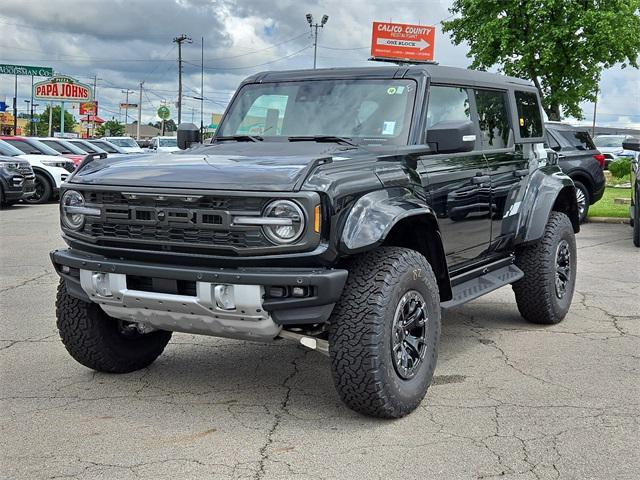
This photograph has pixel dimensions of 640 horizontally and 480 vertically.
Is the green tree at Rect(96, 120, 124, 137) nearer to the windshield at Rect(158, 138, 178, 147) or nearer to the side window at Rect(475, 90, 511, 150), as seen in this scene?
the windshield at Rect(158, 138, 178, 147)

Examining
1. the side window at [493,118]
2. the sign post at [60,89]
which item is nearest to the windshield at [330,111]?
the side window at [493,118]

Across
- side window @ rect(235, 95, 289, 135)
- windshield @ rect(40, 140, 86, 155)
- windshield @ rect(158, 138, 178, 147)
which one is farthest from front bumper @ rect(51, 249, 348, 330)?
windshield @ rect(158, 138, 178, 147)

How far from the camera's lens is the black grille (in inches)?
158

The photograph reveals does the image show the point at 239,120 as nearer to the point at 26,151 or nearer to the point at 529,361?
the point at 529,361

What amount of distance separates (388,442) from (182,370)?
1.81m

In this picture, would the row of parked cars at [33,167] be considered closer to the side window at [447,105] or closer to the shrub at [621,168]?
the side window at [447,105]

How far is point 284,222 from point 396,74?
189cm

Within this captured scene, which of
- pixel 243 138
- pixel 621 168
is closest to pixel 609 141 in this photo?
pixel 621 168

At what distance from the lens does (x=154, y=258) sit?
14.0 feet

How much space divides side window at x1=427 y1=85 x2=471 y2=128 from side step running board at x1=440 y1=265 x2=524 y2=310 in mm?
1120

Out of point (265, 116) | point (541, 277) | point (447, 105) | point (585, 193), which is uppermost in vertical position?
point (447, 105)

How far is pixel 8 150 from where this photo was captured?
756 inches

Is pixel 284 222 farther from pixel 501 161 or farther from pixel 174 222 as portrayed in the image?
pixel 501 161

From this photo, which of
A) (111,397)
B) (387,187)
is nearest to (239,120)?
(387,187)
